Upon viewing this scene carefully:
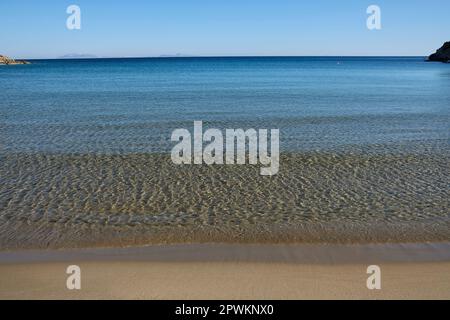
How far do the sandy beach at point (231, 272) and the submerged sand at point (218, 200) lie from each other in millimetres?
517

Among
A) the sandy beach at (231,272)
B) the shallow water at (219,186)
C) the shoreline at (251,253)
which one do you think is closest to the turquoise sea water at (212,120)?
the shallow water at (219,186)

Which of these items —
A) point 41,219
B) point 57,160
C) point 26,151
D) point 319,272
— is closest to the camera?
point 319,272

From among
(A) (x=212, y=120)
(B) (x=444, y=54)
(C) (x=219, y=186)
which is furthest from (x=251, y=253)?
(B) (x=444, y=54)

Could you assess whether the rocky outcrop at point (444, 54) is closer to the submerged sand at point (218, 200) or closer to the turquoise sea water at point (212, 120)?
the turquoise sea water at point (212, 120)

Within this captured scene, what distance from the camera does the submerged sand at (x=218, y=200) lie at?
29.6ft

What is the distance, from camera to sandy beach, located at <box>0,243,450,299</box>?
655 centimetres

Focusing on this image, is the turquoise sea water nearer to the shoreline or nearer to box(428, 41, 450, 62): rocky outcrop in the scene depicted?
the shoreline

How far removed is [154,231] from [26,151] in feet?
29.9

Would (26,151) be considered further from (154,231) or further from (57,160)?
(154,231)

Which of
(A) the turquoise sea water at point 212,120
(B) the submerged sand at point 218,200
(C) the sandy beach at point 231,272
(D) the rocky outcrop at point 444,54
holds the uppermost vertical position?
(D) the rocky outcrop at point 444,54

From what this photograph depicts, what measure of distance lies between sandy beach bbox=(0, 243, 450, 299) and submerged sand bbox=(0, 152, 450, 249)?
1.70ft
